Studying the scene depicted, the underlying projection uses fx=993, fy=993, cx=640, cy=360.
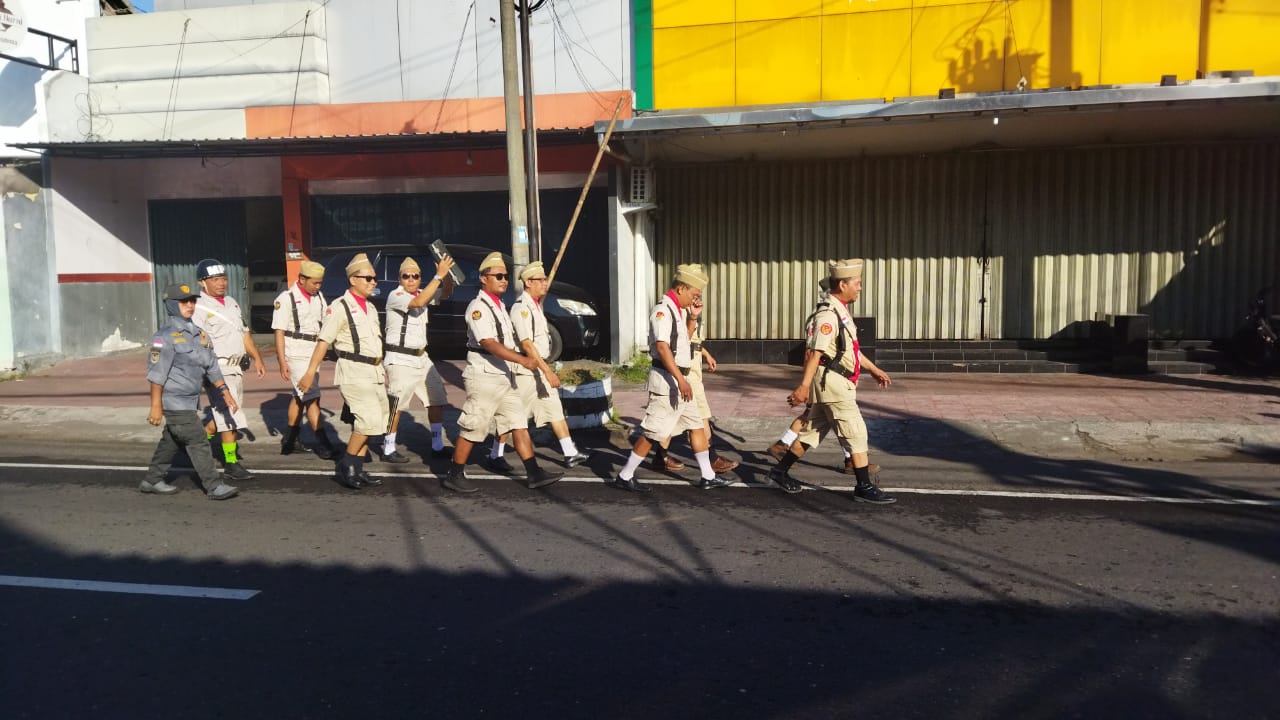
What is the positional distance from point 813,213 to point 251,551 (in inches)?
412

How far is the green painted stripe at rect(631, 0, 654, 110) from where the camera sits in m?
14.4

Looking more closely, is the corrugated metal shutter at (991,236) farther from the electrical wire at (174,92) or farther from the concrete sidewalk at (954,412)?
the electrical wire at (174,92)

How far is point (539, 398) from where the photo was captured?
7.86m

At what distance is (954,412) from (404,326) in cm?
561

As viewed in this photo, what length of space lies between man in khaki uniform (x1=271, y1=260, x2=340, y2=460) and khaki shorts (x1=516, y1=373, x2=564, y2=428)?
219 centimetres

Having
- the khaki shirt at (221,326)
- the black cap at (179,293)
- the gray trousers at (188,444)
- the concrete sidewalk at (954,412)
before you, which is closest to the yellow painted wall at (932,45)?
the concrete sidewalk at (954,412)

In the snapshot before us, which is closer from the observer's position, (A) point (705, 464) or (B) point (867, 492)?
(B) point (867, 492)

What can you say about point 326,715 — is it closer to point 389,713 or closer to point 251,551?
point 389,713

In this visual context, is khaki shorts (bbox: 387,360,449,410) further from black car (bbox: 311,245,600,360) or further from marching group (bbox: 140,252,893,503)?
black car (bbox: 311,245,600,360)

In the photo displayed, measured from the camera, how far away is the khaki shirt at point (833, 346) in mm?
7098

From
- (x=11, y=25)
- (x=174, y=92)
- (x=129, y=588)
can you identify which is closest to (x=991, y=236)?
(x=129, y=588)

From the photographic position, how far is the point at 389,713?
12.7ft

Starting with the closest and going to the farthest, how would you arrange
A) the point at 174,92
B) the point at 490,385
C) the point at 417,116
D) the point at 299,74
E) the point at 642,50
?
the point at 490,385 → the point at 642,50 → the point at 417,116 → the point at 299,74 → the point at 174,92

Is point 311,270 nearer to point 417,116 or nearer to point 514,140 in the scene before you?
point 514,140
